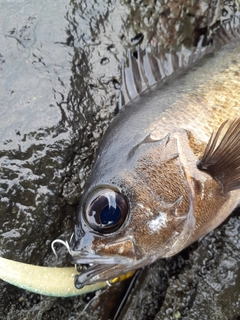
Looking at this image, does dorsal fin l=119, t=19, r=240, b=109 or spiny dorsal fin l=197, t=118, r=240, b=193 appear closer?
spiny dorsal fin l=197, t=118, r=240, b=193

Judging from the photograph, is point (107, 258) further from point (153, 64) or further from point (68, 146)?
point (153, 64)

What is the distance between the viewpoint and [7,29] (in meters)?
2.73

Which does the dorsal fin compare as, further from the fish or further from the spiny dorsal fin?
the spiny dorsal fin

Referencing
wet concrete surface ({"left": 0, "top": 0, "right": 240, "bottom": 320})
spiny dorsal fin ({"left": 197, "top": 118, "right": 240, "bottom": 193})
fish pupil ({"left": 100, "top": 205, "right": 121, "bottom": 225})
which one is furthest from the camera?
wet concrete surface ({"left": 0, "top": 0, "right": 240, "bottom": 320})

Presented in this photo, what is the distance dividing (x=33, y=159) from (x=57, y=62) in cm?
76

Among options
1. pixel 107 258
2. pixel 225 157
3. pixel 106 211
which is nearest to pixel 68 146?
pixel 106 211

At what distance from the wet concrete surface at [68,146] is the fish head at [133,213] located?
56 cm

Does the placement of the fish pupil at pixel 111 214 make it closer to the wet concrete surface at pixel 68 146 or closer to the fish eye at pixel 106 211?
the fish eye at pixel 106 211

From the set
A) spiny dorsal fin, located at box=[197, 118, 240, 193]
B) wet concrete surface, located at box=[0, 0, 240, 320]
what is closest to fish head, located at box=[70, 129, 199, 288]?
spiny dorsal fin, located at box=[197, 118, 240, 193]

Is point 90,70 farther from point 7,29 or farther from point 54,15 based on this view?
point 7,29

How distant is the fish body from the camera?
2.07 m

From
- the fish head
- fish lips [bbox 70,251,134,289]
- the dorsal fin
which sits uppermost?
the dorsal fin

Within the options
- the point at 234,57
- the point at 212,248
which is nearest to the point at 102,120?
the point at 234,57

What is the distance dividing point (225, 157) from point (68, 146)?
1.12m
